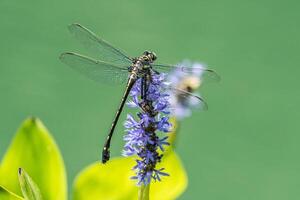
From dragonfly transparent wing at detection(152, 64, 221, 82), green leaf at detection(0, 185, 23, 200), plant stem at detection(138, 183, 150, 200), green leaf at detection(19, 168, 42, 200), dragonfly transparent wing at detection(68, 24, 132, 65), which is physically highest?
dragonfly transparent wing at detection(68, 24, 132, 65)

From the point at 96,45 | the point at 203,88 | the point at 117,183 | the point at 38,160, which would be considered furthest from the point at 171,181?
the point at 203,88

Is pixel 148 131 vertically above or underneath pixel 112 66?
underneath

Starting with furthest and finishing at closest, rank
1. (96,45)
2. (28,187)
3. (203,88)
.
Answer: (203,88), (96,45), (28,187)

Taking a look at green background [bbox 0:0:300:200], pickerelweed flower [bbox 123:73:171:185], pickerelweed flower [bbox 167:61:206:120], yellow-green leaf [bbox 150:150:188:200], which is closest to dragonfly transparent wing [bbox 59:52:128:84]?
pickerelweed flower [bbox 167:61:206:120]

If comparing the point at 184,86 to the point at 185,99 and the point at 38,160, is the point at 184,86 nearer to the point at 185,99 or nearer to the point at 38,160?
the point at 185,99

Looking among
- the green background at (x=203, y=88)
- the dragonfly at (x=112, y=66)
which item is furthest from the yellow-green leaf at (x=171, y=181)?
the green background at (x=203, y=88)

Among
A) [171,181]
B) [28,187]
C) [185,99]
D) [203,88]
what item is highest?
[203,88]

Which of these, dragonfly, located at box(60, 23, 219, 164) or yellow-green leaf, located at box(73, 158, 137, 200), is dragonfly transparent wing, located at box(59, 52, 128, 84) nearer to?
dragonfly, located at box(60, 23, 219, 164)
